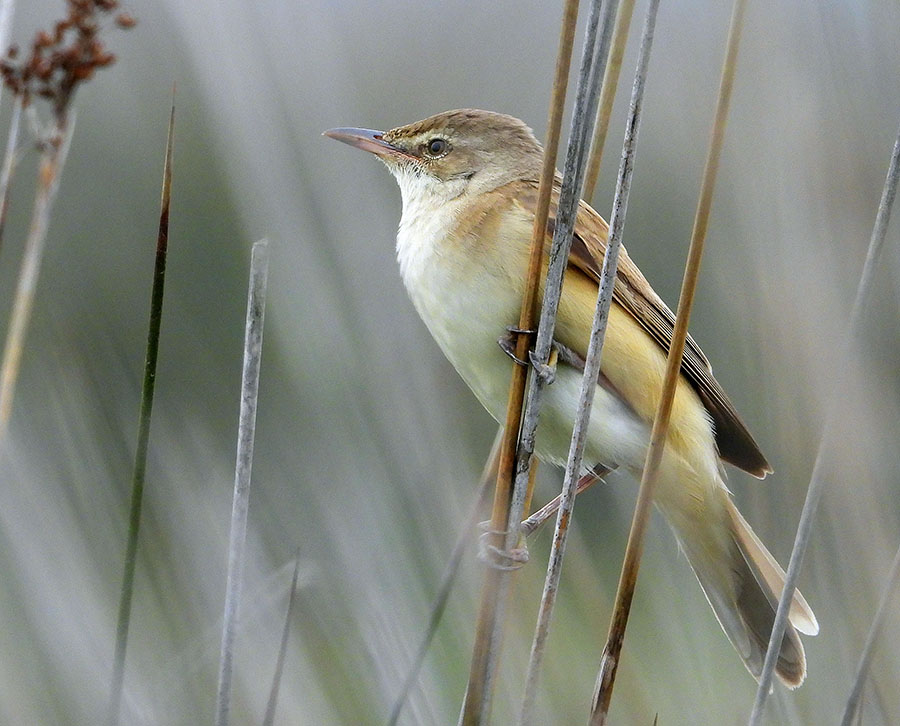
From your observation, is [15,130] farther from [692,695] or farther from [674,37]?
[674,37]

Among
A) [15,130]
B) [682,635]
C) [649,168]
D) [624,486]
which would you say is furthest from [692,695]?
[649,168]

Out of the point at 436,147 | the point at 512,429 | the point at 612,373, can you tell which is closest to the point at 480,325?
the point at 612,373

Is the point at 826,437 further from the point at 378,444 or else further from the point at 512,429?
the point at 378,444

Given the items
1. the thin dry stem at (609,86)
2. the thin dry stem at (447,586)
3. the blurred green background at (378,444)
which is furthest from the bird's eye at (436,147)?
the thin dry stem at (447,586)

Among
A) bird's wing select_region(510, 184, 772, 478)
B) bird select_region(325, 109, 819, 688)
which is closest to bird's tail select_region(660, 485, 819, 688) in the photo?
bird select_region(325, 109, 819, 688)

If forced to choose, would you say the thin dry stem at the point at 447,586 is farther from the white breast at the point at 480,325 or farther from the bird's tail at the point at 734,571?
the bird's tail at the point at 734,571

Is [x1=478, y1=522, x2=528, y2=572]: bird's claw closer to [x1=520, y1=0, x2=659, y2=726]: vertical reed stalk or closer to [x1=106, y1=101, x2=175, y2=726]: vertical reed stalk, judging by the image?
[x1=520, y1=0, x2=659, y2=726]: vertical reed stalk
